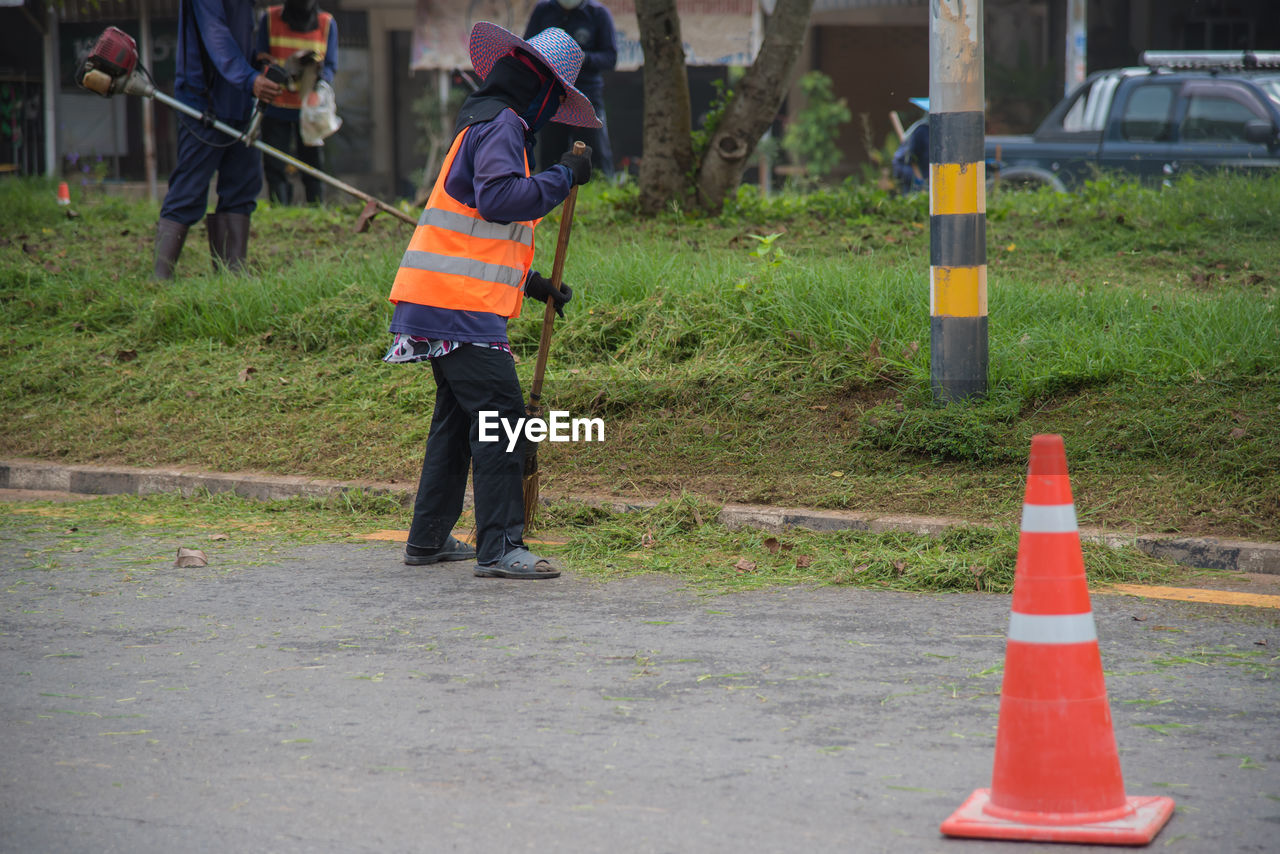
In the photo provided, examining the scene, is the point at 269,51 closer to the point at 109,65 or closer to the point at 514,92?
the point at 109,65

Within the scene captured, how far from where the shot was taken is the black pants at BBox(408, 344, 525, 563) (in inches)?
197

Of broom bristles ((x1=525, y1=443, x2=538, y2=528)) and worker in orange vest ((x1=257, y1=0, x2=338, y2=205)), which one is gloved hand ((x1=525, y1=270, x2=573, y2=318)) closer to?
broom bristles ((x1=525, y1=443, x2=538, y2=528))

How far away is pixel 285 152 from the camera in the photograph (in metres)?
11.6

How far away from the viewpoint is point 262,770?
323 cm

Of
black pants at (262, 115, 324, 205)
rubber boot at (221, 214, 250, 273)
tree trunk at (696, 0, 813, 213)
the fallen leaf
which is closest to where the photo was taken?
the fallen leaf

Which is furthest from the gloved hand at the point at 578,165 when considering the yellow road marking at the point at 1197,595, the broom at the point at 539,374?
the yellow road marking at the point at 1197,595

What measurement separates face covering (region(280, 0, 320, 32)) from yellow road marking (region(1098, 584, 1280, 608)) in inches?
315

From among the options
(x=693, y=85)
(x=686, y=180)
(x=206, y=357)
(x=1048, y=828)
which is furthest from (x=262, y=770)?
(x=693, y=85)

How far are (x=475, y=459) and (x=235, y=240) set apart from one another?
472 centimetres

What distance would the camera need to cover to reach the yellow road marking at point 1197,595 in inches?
178

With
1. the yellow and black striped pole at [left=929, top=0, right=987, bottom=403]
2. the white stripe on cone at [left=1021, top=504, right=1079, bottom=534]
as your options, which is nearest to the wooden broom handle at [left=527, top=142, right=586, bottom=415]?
the yellow and black striped pole at [left=929, top=0, right=987, bottom=403]

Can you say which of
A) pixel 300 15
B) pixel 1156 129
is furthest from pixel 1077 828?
pixel 1156 129

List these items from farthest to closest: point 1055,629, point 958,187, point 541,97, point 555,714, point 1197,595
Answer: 1. point 958,187
2. point 541,97
3. point 1197,595
4. point 555,714
5. point 1055,629

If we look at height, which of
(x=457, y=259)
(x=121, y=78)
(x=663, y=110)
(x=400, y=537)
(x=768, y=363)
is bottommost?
(x=400, y=537)
